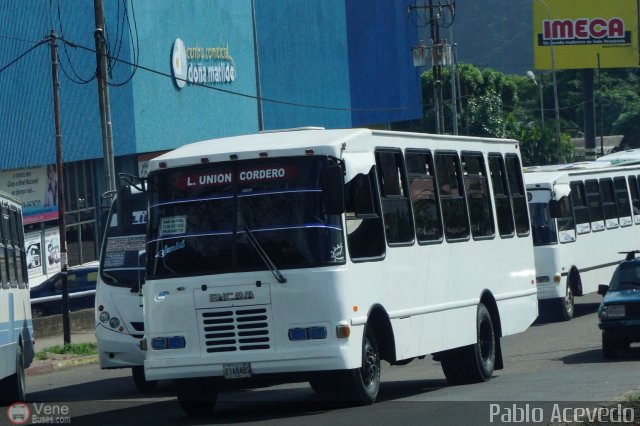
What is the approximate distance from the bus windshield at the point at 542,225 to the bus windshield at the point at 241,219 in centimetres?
1573

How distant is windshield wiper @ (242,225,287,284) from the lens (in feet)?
40.3

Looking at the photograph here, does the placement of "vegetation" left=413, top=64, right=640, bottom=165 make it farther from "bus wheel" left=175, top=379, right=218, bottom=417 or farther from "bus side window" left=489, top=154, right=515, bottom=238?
"bus wheel" left=175, top=379, right=218, bottom=417

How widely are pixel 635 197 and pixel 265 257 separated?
22.6m

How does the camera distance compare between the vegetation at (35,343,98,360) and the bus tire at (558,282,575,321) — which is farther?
the bus tire at (558,282,575,321)

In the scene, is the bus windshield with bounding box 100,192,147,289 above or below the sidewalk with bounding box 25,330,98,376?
above

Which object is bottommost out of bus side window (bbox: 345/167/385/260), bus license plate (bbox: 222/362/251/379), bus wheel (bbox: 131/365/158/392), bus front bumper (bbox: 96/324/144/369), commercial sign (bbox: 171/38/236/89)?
bus wheel (bbox: 131/365/158/392)

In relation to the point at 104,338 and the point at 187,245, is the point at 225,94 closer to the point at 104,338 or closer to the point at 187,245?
the point at 104,338

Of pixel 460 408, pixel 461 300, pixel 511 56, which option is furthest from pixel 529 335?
pixel 511 56

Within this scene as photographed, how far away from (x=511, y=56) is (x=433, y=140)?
135730 millimetres

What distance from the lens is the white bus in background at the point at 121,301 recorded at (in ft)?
55.7

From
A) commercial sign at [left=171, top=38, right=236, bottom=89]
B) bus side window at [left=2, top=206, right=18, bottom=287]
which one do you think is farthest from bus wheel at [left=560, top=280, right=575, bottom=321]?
commercial sign at [left=171, top=38, right=236, bottom=89]

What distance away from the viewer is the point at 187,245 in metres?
12.7

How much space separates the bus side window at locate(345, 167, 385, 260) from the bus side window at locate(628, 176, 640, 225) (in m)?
21.0

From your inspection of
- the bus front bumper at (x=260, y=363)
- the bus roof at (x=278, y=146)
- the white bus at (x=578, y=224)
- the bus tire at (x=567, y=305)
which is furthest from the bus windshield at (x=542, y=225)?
the bus front bumper at (x=260, y=363)
